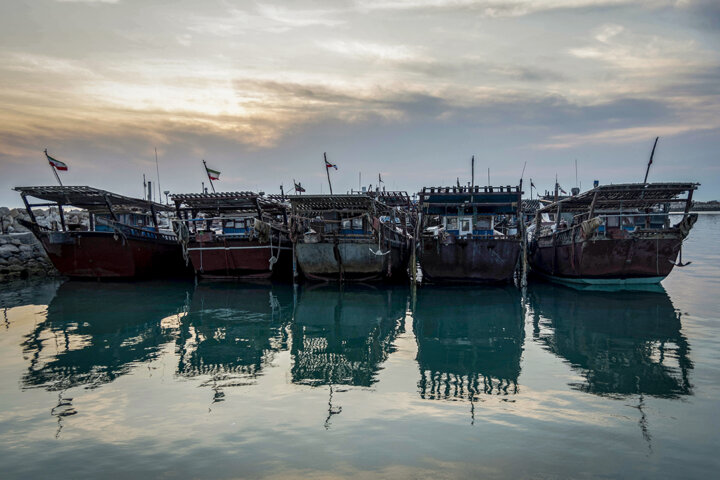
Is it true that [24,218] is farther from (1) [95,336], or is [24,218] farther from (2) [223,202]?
(1) [95,336]

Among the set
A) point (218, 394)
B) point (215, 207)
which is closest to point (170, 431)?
point (218, 394)

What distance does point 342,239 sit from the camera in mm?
20484

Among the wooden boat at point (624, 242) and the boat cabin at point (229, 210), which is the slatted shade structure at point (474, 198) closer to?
the wooden boat at point (624, 242)

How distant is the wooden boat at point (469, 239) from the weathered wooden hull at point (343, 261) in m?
2.03

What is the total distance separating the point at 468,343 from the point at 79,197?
67.2 ft

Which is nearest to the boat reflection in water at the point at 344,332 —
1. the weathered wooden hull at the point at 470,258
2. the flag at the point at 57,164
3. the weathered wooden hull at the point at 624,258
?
the weathered wooden hull at the point at 470,258

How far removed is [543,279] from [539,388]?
18.3 meters

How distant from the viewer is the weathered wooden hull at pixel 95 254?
21734 millimetres

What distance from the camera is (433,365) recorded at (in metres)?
9.48

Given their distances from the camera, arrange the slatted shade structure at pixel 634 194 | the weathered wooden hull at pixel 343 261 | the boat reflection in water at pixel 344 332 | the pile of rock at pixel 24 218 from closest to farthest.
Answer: the boat reflection in water at pixel 344 332 → the slatted shade structure at pixel 634 194 → the weathered wooden hull at pixel 343 261 → the pile of rock at pixel 24 218

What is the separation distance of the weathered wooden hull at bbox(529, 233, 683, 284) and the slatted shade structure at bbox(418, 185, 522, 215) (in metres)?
3.39

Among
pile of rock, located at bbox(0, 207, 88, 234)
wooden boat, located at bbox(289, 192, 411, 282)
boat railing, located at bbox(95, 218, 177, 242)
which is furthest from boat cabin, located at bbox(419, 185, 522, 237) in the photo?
pile of rock, located at bbox(0, 207, 88, 234)

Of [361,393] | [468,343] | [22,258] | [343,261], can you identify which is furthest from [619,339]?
[22,258]

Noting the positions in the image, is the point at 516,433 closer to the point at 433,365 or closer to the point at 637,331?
the point at 433,365
